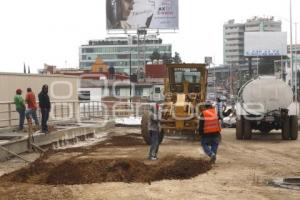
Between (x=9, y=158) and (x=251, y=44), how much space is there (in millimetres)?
64025

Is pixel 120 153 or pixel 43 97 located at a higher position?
pixel 43 97

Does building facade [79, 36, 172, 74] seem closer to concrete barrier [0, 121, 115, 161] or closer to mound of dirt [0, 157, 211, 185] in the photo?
concrete barrier [0, 121, 115, 161]

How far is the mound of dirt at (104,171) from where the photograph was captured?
13382 mm

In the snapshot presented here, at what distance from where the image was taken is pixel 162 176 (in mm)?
13656

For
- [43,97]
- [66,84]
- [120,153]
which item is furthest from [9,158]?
[66,84]

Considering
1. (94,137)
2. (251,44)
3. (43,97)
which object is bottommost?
(94,137)

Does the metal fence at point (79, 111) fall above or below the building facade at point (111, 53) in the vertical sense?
below

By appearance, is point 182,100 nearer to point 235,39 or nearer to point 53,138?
point 53,138

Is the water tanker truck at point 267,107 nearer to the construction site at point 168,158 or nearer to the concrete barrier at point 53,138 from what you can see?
the construction site at point 168,158

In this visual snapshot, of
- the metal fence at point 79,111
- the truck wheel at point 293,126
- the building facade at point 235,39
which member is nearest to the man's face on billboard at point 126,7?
the metal fence at point 79,111

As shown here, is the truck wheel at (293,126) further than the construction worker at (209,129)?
Yes

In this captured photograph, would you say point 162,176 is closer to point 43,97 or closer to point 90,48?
point 43,97

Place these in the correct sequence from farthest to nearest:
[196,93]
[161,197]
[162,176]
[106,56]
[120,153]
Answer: [106,56]
[196,93]
[120,153]
[162,176]
[161,197]

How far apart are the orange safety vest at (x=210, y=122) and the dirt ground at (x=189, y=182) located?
2.81 ft
